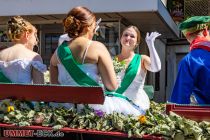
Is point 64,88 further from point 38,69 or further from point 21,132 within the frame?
point 38,69

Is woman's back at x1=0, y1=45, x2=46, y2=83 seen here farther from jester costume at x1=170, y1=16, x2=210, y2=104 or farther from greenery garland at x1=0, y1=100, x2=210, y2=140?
jester costume at x1=170, y1=16, x2=210, y2=104

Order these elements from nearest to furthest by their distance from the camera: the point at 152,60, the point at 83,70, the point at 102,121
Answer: the point at 102,121, the point at 83,70, the point at 152,60

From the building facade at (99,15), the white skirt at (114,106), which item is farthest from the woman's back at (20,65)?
the building facade at (99,15)

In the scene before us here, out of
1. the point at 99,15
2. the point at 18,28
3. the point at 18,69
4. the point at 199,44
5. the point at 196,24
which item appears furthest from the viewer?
the point at 99,15

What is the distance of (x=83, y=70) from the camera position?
3.03m

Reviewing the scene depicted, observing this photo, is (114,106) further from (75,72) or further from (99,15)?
(99,15)

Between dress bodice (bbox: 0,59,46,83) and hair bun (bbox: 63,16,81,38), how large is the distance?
16.8 inches

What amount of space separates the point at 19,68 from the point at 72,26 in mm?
592

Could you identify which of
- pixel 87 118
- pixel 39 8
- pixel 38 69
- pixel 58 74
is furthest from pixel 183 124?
pixel 39 8

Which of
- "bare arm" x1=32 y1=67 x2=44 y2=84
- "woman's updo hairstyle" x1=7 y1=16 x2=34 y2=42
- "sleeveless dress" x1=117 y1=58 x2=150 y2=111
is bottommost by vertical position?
"sleeveless dress" x1=117 y1=58 x2=150 y2=111

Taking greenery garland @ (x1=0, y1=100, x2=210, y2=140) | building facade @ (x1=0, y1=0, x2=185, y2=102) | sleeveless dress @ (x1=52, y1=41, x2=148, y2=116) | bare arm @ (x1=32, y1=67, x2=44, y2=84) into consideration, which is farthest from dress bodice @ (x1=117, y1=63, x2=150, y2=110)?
building facade @ (x1=0, y1=0, x2=185, y2=102)

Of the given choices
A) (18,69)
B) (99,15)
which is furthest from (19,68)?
(99,15)

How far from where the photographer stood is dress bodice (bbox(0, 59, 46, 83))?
3.41 metres

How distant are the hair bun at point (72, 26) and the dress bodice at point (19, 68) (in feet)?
1.40
